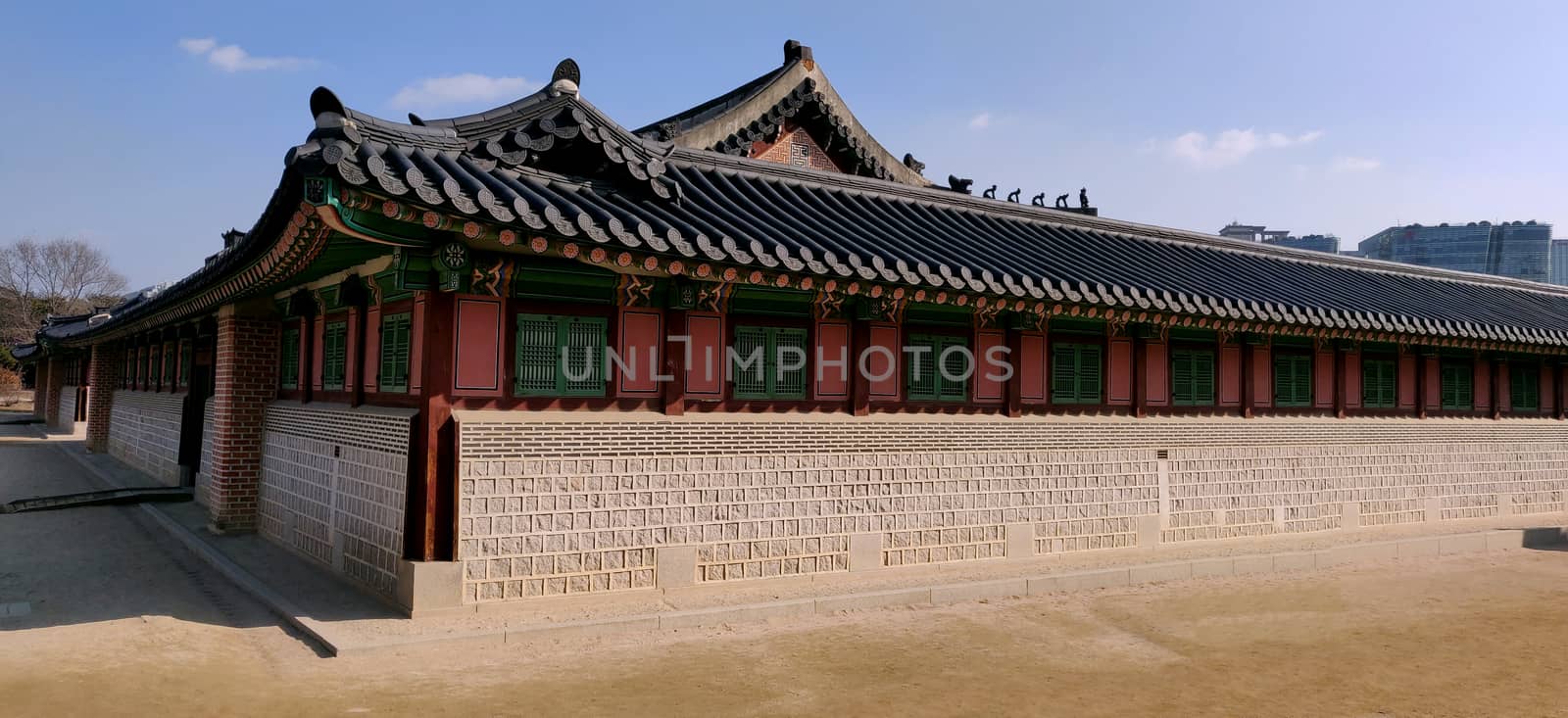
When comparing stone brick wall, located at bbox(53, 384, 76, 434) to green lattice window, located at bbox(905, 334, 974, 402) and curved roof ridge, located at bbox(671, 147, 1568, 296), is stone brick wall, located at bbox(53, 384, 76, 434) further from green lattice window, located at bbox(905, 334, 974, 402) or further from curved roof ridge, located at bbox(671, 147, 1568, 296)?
green lattice window, located at bbox(905, 334, 974, 402)

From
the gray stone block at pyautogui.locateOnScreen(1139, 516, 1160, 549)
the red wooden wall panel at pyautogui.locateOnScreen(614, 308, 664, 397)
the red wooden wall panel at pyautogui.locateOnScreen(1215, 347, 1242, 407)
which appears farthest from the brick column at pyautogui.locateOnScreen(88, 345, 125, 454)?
the red wooden wall panel at pyautogui.locateOnScreen(1215, 347, 1242, 407)

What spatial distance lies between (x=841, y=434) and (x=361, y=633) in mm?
4983

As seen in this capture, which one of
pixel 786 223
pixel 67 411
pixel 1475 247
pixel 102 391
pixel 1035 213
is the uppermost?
pixel 1475 247

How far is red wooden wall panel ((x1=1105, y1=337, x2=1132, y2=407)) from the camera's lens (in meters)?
12.4

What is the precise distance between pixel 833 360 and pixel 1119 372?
14.4ft

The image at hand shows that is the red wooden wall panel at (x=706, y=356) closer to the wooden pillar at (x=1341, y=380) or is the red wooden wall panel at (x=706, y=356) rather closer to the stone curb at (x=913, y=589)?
the stone curb at (x=913, y=589)

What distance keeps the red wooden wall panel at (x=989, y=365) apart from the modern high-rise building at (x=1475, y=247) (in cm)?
13887

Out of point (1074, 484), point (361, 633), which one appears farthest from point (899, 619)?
point (361, 633)

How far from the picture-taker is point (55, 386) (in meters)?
35.1

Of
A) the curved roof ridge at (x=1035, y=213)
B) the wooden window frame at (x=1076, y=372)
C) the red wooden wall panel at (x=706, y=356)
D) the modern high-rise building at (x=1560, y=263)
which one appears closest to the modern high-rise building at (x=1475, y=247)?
the modern high-rise building at (x=1560, y=263)

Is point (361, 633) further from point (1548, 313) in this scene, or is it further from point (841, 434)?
point (1548, 313)

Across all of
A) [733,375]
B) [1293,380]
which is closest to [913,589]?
[733,375]

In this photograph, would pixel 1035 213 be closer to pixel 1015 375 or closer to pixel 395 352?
pixel 1015 375

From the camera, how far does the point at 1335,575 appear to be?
12336 millimetres
